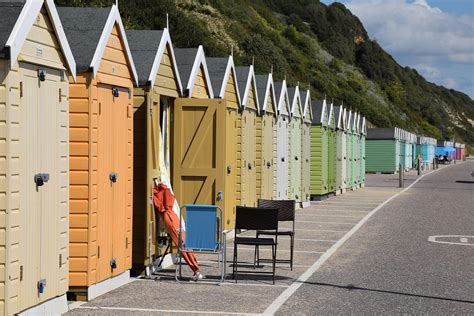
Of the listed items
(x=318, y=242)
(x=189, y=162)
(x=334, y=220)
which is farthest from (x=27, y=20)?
(x=334, y=220)

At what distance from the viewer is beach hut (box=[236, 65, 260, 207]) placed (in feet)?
67.1

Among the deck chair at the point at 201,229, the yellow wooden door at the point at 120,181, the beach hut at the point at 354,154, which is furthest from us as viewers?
the beach hut at the point at 354,154

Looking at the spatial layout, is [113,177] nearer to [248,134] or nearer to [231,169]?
[231,169]

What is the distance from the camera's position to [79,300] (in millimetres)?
10844

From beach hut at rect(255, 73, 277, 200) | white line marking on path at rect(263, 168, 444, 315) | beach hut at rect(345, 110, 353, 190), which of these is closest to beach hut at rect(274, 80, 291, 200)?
beach hut at rect(255, 73, 277, 200)

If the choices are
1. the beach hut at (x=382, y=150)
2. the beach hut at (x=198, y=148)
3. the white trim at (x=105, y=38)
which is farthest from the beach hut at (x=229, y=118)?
the beach hut at (x=382, y=150)

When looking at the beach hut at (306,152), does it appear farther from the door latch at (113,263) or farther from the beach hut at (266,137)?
the door latch at (113,263)

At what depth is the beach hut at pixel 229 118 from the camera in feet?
60.4

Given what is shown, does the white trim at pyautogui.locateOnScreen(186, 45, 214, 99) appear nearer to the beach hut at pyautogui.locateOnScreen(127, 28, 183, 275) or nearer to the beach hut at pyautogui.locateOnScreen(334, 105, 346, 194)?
the beach hut at pyautogui.locateOnScreen(127, 28, 183, 275)

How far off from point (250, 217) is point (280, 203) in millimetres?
1702

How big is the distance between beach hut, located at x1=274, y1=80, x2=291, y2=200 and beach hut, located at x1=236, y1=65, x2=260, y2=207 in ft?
8.40

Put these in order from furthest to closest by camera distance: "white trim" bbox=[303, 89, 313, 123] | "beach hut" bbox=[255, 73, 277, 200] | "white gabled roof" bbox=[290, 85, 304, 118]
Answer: "white trim" bbox=[303, 89, 313, 123]
"white gabled roof" bbox=[290, 85, 304, 118]
"beach hut" bbox=[255, 73, 277, 200]

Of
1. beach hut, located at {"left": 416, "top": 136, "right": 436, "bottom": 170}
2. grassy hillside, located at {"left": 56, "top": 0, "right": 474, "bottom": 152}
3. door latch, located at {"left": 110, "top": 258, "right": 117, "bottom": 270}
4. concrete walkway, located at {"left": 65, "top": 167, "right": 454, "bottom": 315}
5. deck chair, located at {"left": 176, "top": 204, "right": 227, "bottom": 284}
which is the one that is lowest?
concrete walkway, located at {"left": 65, "top": 167, "right": 454, "bottom": 315}

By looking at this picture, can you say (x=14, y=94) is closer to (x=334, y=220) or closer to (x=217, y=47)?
(x=334, y=220)
